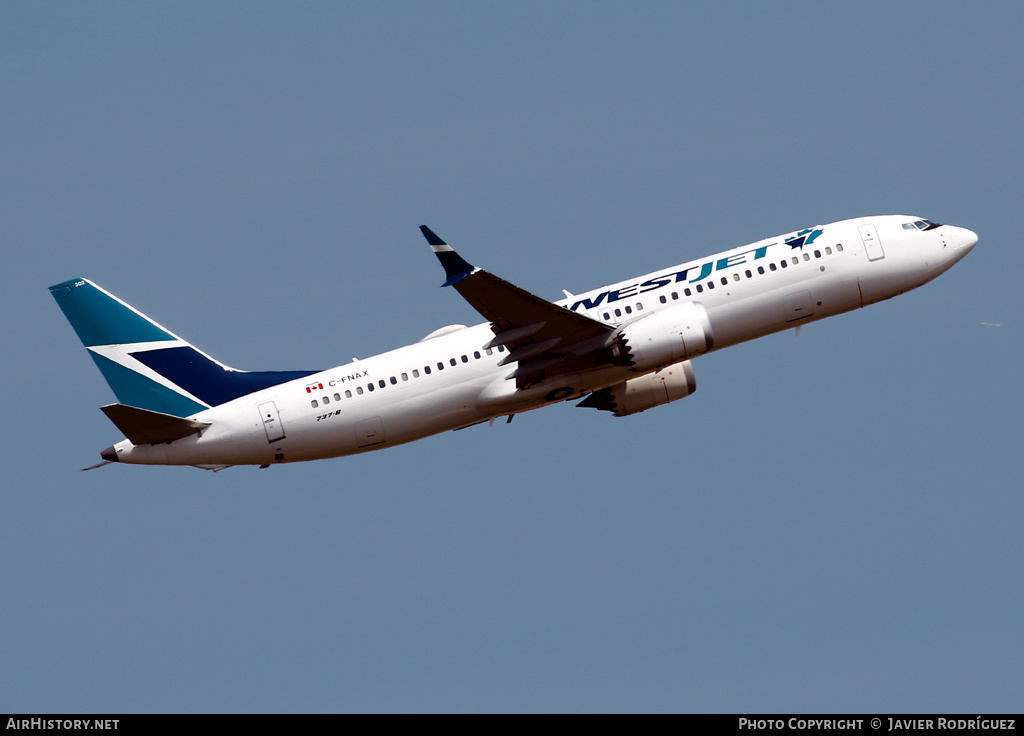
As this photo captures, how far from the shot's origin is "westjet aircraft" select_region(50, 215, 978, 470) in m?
53.5

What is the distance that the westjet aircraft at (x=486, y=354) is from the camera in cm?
5347

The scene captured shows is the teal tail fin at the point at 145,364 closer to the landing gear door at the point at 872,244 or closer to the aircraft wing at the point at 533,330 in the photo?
the aircraft wing at the point at 533,330

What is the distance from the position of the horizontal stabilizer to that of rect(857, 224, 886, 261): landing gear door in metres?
27.9

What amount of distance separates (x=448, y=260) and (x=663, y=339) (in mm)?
9685

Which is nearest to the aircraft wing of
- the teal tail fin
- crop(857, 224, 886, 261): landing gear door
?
the teal tail fin

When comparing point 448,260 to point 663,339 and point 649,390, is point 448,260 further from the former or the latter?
point 649,390

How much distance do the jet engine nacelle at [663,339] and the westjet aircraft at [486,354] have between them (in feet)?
0.18

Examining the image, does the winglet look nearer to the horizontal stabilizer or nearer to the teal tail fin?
the teal tail fin

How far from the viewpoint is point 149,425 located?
173 feet

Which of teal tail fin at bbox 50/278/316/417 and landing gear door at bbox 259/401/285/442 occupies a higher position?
teal tail fin at bbox 50/278/316/417

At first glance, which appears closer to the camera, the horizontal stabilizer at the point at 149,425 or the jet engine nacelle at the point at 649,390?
the horizontal stabilizer at the point at 149,425

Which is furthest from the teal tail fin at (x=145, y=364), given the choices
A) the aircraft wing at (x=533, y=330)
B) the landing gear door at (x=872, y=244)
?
the landing gear door at (x=872, y=244)
